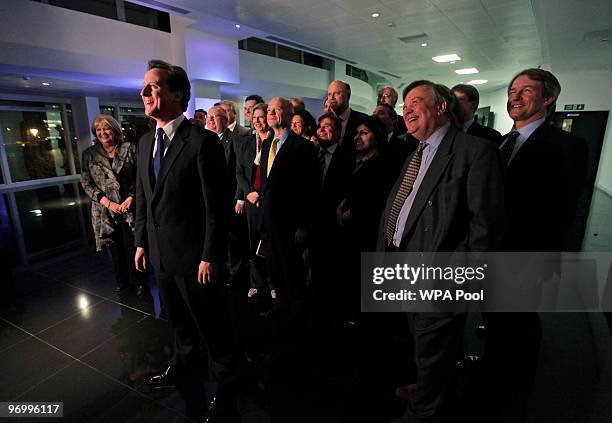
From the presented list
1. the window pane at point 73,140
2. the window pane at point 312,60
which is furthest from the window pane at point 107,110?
the window pane at point 312,60

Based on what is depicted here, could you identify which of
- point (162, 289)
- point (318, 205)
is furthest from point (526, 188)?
point (162, 289)

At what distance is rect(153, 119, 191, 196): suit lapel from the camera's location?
161 cm

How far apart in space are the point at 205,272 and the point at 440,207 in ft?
3.86

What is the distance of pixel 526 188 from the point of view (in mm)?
1684

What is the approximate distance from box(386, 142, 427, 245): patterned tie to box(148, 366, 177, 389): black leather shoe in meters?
1.50

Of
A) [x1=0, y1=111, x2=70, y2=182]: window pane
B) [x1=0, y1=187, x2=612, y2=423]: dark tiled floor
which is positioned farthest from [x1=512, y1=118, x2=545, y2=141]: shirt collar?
[x1=0, y1=111, x2=70, y2=182]: window pane

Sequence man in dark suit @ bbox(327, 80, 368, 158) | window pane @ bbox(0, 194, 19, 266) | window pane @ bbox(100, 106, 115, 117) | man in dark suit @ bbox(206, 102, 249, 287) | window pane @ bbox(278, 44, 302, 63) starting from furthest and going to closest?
window pane @ bbox(278, 44, 302, 63) → window pane @ bbox(100, 106, 115, 117) → window pane @ bbox(0, 194, 19, 266) → man in dark suit @ bbox(206, 102, 249, 287) → man in dark suit @ bbox(327, 80, 368, 158)

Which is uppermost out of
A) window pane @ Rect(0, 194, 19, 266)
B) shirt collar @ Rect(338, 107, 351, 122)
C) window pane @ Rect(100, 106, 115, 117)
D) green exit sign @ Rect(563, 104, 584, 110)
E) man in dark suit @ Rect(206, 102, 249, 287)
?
window pane @ Rect(100, 106, 115, 117)

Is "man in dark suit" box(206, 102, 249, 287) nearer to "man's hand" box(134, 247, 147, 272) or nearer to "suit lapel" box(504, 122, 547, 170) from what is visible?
"man's hand" box(134, 247, 147, 272)

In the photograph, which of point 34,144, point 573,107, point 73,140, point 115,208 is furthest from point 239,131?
point 34,144

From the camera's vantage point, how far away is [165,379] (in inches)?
75.3

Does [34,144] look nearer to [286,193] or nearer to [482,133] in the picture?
[286,193]

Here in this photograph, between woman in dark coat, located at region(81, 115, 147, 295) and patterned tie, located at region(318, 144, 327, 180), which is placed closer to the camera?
patterned tie, located at region(318, 144, 327, 180)

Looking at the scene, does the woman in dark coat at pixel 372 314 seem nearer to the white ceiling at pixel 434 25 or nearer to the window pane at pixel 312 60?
the white ceiling at pixel 434 25
